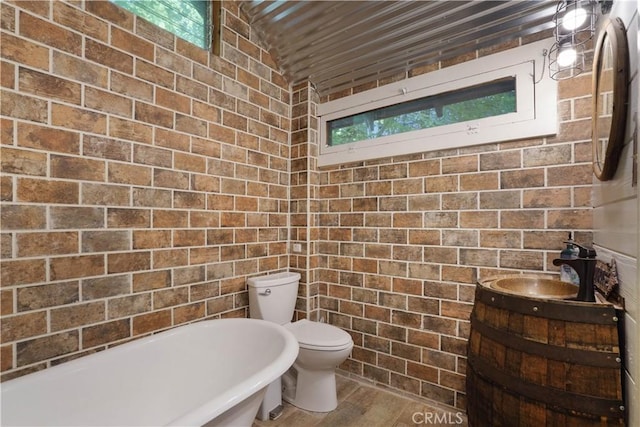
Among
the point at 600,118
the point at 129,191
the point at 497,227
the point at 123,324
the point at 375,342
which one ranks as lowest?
the point at 375,342

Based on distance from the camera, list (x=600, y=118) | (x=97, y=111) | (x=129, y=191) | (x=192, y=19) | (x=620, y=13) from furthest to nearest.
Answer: (x=192, y=19)
(x=129, y=191)
(x=97, y=111)
(x=600, y=118)
(x=620, y=13)

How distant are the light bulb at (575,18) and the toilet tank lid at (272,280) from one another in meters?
2.18

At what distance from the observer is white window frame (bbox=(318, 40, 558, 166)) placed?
68.3 inches

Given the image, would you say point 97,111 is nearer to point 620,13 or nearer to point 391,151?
point 391,151

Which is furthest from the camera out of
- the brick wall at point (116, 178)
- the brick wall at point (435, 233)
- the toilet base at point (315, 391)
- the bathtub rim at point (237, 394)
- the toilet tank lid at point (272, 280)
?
the toilet tank lid at point (272, 280)

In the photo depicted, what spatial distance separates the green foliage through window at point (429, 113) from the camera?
6.23 feet

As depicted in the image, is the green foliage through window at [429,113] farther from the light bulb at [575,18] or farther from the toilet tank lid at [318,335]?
the toilet tank lid at [318,335]

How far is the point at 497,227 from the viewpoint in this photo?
1.86 metres

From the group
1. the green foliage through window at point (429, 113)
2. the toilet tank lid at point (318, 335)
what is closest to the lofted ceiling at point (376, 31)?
the green foliage through window at point (429, 113)

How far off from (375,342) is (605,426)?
5.10 feet

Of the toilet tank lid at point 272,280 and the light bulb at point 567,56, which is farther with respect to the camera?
the toilet tank lid at point 272,280

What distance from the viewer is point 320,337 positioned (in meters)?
2.02

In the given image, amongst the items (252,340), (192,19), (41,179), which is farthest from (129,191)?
(192,19)

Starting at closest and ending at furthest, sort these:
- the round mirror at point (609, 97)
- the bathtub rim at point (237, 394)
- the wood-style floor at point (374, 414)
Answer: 1. the bathtub rim at point (237, 394)
2. the round mirror at point (609, 97)
3. the wood-style floor at point (374, 414)
